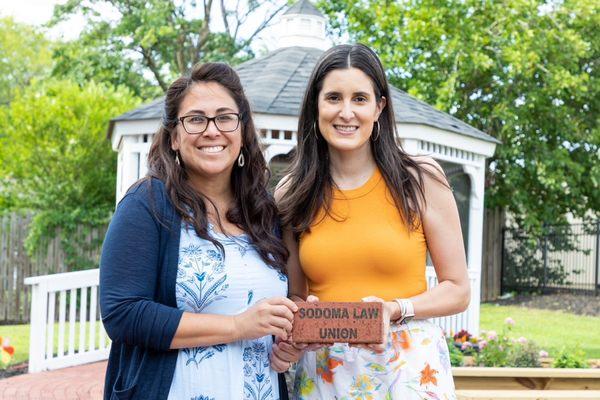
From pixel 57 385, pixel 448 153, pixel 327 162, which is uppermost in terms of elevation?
pixel 448 153

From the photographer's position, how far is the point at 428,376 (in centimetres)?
251

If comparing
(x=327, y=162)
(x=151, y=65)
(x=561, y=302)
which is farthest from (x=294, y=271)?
(x=151, y=65)

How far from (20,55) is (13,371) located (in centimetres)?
3031

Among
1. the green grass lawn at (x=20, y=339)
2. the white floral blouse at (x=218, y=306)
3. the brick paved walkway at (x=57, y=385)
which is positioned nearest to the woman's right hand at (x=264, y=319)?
the white floral blouse at (x=218, y=306)

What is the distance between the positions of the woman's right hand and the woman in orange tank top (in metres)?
0.19

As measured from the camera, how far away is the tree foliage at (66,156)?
14.0m

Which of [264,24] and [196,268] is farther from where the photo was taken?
[264,24]

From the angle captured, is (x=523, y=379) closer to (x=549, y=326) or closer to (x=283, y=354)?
(x=283, y=354)

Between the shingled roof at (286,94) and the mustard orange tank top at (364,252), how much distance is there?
5836 mm

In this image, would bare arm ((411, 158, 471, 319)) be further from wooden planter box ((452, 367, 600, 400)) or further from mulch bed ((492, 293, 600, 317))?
mulch bed ((492, 293, 600, 317))

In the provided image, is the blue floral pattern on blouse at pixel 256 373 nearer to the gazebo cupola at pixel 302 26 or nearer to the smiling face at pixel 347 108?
the smiling face at pixel 347 108

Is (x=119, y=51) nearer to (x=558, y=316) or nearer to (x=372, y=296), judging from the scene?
(x=558, y=316)

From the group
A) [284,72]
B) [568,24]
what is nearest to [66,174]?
[284,72]

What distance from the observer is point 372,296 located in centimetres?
250
